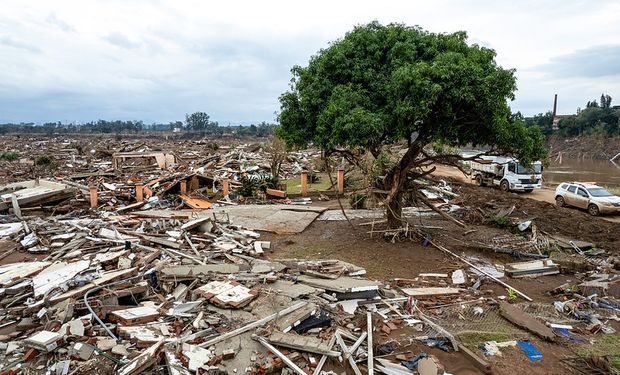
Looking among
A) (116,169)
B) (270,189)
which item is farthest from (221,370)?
(116,169)

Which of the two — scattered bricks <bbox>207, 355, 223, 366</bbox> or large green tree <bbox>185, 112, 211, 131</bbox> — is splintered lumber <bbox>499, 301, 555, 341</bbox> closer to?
scattered bricks <bbox>207, 355, 223, 366</bbox>

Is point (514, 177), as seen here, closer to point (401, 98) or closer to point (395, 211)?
point (395, 211)

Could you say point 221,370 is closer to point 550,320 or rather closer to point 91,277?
point 91,277

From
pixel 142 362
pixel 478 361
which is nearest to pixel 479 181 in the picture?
pixel 478 361

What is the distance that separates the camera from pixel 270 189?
2072 centimetres

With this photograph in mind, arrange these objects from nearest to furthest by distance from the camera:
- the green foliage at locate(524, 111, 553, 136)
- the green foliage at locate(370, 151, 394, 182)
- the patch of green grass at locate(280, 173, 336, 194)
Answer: the green foliage at locate(370, 151, 394, 182)
the patch of green grass at locate(280, 173, 336, 194)
the green foliage at locate(524, 111, 553, 136)

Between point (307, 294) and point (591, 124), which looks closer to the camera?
point (307, 294)

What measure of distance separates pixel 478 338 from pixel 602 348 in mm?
2054

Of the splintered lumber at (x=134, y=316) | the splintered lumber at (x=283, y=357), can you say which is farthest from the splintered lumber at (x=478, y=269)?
the splintered lumber at (x=134, y=316)

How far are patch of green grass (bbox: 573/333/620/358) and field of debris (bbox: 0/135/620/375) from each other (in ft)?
0.13

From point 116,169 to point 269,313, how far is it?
2419 cm

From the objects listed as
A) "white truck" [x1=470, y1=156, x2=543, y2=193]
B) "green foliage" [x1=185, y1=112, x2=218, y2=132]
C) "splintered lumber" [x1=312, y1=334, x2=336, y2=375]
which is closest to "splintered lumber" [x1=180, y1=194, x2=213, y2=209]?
"splintered lumber" [x1=312, y1=334, x2=336, y2=375]

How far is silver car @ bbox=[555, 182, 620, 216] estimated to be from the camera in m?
16.7

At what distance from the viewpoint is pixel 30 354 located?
18.5 ft
